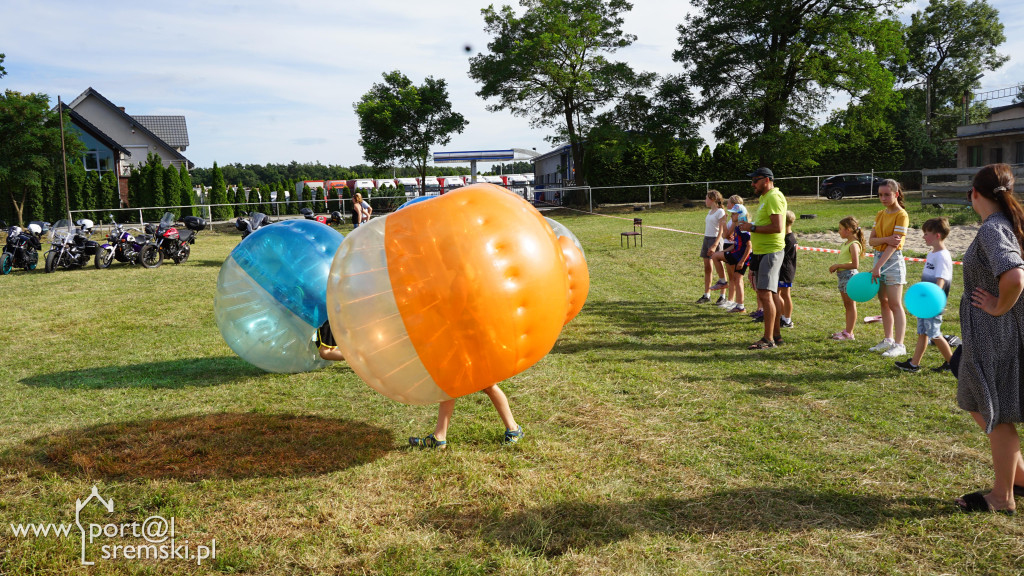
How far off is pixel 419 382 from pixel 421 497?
0.73 metres

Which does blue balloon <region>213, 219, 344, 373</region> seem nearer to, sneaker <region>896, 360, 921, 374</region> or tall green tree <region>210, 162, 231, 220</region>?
sneaker <region>896, 360, 921, 374</region>

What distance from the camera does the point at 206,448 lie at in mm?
4840

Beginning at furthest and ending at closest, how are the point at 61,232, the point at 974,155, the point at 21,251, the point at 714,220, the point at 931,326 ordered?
A: the point at 974,155 < the point at 61,232 < the point at 21,251 < the point at 714,220 < the point at 931,326

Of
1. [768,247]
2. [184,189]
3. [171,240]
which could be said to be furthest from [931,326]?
[184,189]

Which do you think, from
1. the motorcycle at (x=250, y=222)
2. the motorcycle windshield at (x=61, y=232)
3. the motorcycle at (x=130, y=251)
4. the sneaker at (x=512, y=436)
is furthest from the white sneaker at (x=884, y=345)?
the motorcycle windshield at (x=61, y=232)

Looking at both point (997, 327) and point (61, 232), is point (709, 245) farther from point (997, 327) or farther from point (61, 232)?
point (61, 232)

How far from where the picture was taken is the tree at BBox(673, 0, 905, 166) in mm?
32344

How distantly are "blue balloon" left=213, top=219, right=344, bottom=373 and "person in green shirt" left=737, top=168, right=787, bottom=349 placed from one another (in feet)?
14.8

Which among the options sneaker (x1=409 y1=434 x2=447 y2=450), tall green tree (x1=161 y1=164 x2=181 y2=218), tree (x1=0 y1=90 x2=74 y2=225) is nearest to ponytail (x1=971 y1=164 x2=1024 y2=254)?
sneaker (x1=409 y1=434 x2=447 y2=450)

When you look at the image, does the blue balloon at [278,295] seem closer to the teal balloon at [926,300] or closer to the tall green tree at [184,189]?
the teal balloon at [926,300]

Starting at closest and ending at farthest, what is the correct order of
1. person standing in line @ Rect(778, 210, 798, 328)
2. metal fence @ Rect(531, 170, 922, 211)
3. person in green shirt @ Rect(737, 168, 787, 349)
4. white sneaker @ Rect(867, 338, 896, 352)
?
white sneaker @ Rect(867, 338, 896, 352) < person in green shirt @ Rect(737, 168, 787, 349) < person standing in line @ Rect(778, 210, 798, 328) < metal fence @ Rect(531, 170, 922, 211)

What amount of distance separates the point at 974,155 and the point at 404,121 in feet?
119

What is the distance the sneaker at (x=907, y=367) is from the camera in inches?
242

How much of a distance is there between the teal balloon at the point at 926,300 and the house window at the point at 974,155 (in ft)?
146
